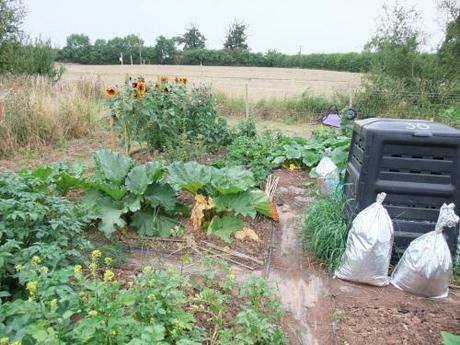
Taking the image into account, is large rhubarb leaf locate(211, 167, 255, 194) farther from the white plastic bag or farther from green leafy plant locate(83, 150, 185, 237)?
the white plastic bag

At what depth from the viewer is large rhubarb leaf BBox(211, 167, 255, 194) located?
341 centimetres

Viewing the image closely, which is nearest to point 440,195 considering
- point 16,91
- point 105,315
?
point 105,315

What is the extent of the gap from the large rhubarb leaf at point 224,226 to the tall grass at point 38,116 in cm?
450

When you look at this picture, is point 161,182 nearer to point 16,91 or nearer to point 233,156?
point 233,156

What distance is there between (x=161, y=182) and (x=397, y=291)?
2.12 meters

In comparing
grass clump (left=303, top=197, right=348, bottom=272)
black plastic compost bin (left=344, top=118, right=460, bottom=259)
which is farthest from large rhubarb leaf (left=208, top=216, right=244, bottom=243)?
black plastic compost bin (left=344, top=118, right=460, bottom=259)

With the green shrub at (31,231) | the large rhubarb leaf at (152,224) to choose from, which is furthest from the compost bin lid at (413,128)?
the green shrub at (31,231)

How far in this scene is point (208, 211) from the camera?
141 inches

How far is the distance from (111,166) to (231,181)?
112 cm

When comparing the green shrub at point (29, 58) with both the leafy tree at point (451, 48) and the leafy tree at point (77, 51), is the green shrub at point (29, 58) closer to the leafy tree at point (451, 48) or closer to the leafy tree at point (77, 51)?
the leafy tree at point (451, 48)

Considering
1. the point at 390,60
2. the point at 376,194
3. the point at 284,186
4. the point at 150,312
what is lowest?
the point at 284,186

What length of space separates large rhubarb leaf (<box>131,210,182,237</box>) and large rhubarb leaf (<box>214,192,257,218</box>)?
0.41 m

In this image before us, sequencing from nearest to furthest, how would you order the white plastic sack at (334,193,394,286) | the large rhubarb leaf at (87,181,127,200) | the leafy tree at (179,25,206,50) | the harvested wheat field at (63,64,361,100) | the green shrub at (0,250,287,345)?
the green shrub at (0,250,287,345), the white plastic sack at (334,193,394,286), the large rhubarb leaf at (87,181,127,200), the harvested wheat field at (63,64,361,100), the leafy tree at (179,25,206,50)

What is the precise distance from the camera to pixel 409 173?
9.59 feet
